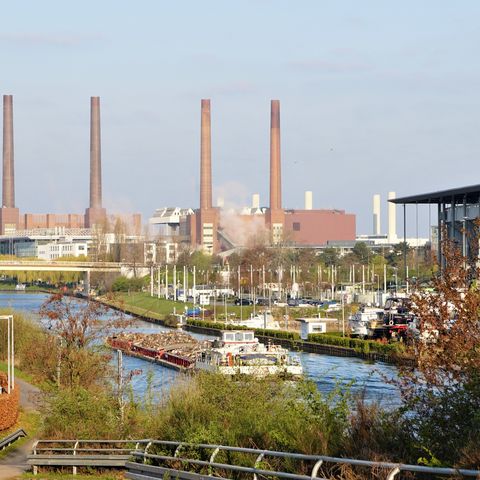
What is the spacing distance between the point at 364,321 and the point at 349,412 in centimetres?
5922

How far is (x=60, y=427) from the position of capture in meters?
22.2

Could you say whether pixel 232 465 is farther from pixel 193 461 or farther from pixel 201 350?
pixel 201 350

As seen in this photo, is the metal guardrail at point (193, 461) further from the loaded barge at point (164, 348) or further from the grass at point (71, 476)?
the loaded barge at point (164, 348)

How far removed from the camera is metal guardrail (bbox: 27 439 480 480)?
12.5 m

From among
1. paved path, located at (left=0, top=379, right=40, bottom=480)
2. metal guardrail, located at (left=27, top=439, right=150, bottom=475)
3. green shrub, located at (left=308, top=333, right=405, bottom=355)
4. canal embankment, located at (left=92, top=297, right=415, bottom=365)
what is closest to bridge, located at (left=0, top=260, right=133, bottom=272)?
canal embankment, located at (left=92, top=297, right=415, bottom=365)

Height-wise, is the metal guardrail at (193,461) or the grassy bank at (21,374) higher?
the metal guardrail at (193,461)

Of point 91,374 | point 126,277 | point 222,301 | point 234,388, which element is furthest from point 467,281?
point 126,277

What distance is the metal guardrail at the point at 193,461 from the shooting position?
12500 millimetres

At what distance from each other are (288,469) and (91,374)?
842 inches

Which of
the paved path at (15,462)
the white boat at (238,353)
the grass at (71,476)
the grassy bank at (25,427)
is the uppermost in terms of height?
the grass at (71,476)

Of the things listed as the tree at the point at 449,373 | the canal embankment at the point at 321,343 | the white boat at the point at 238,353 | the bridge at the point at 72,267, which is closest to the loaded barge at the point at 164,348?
the white boat at the point at 238,353

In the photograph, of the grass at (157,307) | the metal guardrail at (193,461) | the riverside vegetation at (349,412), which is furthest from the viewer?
the grass at (157,307)

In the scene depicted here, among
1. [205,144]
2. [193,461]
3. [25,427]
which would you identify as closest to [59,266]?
[205,144]

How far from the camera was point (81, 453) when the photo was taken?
20688mm
